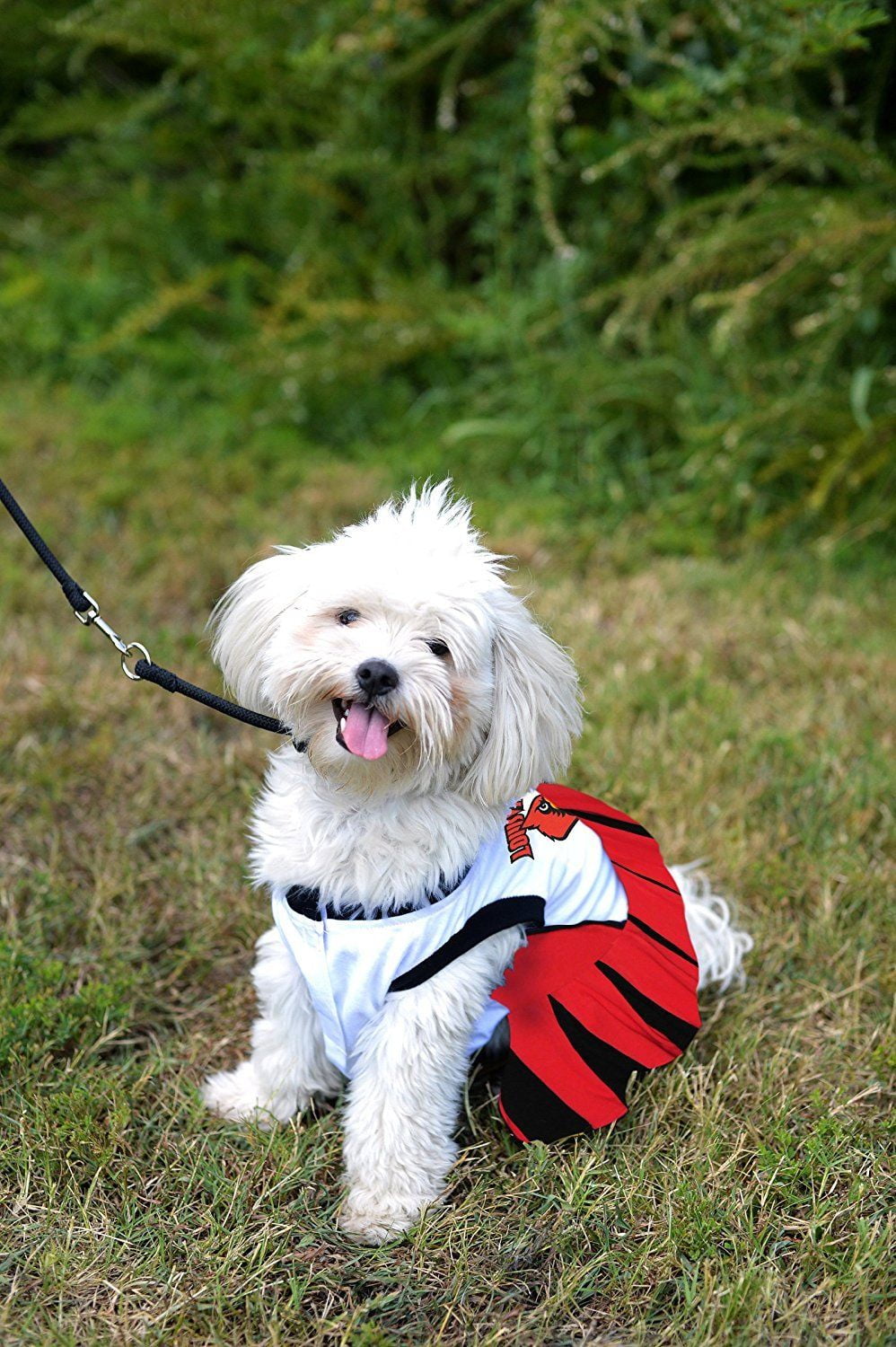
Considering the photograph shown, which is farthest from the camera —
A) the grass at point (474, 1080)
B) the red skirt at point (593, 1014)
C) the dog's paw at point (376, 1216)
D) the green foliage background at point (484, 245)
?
the green foliage background at point (484, 245)

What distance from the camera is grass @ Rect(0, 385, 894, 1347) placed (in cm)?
192

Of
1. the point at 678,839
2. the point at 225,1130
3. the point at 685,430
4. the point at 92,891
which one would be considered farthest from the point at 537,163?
the point at 225,1130

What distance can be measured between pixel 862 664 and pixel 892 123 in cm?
246

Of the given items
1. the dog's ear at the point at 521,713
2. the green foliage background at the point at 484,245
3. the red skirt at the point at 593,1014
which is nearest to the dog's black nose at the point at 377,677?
the dog's ear at the point at 521,713

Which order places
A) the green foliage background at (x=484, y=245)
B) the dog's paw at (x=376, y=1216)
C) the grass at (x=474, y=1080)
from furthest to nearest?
the green foliage background at (x=484, y=245) → the dog's paw at (x=376, y=1216) → the grass at (x=474, y=1080)

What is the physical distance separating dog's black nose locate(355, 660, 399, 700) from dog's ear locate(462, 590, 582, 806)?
0.69 ft

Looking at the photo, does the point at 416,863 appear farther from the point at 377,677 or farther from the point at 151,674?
the point at 151,674

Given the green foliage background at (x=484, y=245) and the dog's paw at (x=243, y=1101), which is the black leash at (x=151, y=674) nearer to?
the dog's paw at (x=243, y=1101)

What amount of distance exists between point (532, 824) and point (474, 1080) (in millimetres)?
622

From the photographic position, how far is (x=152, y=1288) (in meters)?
1.90

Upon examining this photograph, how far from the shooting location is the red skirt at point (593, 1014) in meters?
2.18

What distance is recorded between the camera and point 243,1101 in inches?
90.5

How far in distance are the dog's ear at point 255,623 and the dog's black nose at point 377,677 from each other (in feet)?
0.70

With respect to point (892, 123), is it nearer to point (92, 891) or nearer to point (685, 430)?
point (685, 430)
